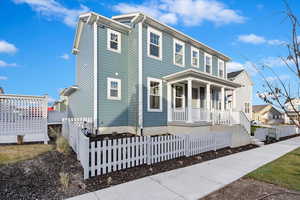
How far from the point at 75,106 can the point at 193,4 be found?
11777 mm

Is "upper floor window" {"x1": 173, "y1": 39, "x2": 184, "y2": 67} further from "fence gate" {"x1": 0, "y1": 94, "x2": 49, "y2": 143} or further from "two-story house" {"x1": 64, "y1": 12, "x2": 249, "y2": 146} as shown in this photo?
"fence gate" {"x1": 0, "y1": 94, "x2": 49, "y2": 143}

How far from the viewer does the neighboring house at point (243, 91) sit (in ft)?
69.6

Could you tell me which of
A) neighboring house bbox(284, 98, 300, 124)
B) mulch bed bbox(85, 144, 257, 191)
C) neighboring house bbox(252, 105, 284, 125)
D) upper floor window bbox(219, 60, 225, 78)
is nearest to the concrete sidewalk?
mulch bed bbox(85, 144, 257, 191)

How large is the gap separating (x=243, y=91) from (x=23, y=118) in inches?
969

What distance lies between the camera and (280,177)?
478 centimetres

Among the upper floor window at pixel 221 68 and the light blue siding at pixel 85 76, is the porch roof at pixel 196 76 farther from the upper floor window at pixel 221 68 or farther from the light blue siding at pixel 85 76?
the light blue siding at pixel 85 76

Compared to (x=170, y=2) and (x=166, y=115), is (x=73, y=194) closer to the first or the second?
(x=166, y=115)

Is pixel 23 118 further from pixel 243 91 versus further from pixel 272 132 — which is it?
pixel 243 91

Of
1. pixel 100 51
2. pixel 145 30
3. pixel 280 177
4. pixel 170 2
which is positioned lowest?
pixel 280 177

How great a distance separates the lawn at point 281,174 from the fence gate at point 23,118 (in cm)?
941

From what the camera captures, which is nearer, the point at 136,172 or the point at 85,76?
the point at 136,172

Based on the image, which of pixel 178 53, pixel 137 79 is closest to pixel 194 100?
pixel 178 53

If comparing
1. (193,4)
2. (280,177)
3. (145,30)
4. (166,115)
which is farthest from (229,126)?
(145,30)

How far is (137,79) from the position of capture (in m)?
10.2
